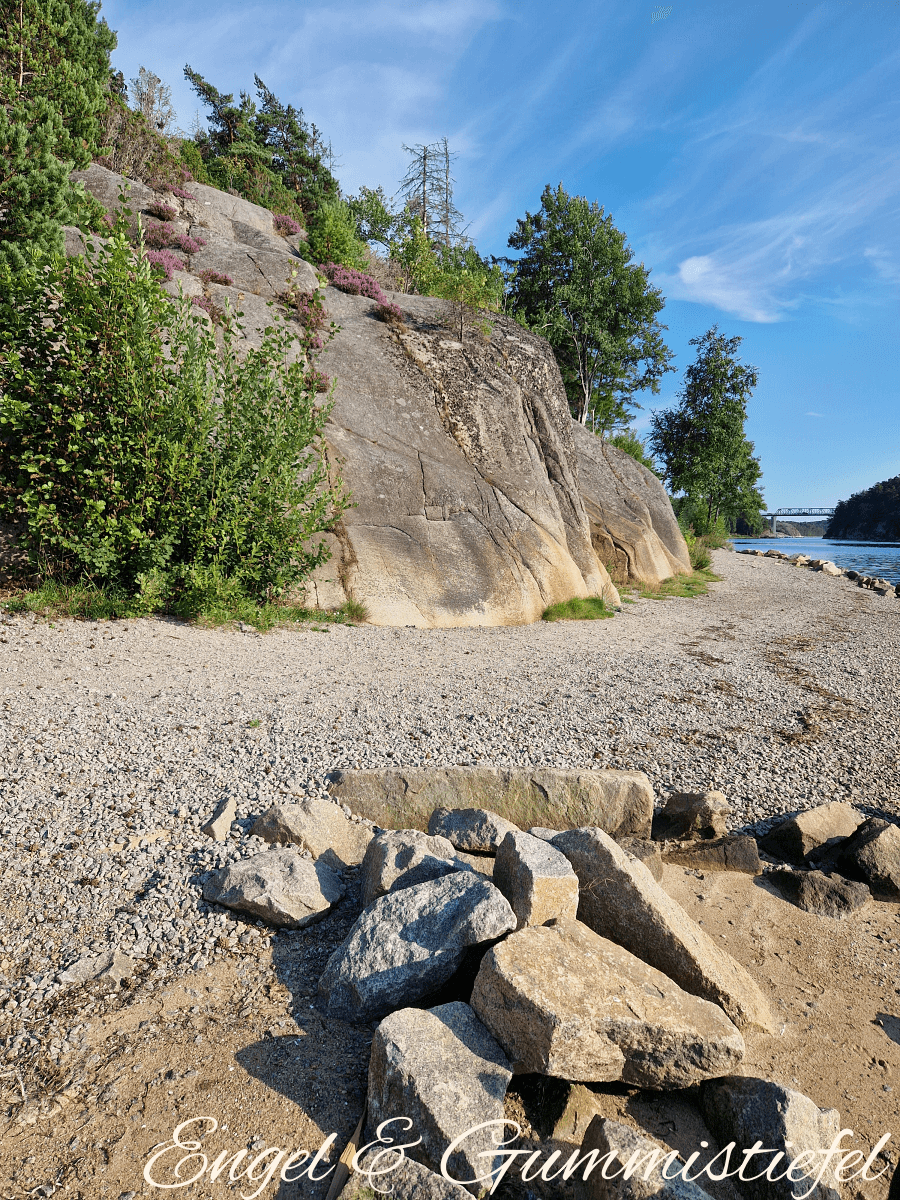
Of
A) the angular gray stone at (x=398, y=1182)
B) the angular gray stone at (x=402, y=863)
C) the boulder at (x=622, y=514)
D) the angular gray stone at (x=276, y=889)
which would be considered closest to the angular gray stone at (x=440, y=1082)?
the angular gray stone at (x=398, y=1182)

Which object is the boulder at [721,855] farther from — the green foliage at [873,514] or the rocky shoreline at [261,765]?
the green foliage at [873,514]

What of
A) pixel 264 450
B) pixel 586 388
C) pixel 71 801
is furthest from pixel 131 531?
pixel 586 388

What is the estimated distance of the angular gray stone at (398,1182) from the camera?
7.47 feet

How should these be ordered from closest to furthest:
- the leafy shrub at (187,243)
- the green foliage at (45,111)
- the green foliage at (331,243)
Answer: the green foliage at (45,111) → the leafy shrub at (187,243) → the green foliage at (331,243)

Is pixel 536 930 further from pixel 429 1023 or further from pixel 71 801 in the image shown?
pixel 71 801

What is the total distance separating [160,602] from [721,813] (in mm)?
8142

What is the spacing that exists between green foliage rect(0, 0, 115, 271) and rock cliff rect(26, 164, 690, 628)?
2.65 feet

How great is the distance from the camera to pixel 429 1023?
9.60 feet

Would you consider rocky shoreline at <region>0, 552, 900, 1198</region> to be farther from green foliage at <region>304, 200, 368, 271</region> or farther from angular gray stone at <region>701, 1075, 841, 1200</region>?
green foliage at <region>304, 200, 368, 271</region>

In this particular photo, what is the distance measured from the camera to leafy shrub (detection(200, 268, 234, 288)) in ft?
46.3

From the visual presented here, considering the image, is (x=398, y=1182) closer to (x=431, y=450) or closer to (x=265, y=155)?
(x=431, y=450)

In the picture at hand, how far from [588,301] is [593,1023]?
34079 millimetres

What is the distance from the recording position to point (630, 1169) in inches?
92.7

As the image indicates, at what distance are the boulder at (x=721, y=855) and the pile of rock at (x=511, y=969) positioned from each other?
0.21 meters
